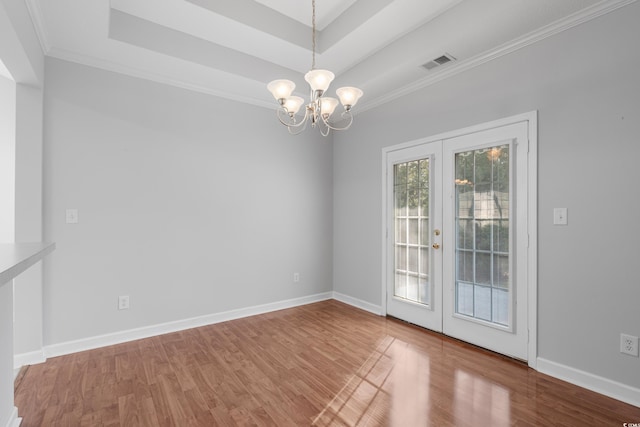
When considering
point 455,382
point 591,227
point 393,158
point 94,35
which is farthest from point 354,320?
point 94,35

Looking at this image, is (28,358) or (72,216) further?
(72,216)

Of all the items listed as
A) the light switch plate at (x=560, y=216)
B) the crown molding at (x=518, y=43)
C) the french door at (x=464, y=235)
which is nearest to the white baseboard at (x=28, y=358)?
the french door at (x=464, y=235)

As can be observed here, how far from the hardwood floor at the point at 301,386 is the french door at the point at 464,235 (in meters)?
0.32

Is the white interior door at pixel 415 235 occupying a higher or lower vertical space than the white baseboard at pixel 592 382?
higher

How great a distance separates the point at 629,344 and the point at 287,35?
3.67 meters

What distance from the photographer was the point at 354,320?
3902mm

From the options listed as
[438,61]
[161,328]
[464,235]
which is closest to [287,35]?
[438,61]

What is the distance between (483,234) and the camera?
3.05 meters

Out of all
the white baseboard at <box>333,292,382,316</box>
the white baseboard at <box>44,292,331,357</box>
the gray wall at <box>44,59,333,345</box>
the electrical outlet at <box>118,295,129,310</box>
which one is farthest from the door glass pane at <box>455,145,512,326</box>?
the electrical outlet at <box>118,295,129,310</box>

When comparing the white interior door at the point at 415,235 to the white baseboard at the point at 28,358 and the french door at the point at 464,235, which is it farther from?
the white baseboard at the point at 28,358

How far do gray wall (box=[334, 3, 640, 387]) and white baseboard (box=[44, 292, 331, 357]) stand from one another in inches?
115

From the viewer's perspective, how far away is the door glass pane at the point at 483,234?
2.89 meters

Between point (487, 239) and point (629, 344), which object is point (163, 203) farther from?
point (629, 344)

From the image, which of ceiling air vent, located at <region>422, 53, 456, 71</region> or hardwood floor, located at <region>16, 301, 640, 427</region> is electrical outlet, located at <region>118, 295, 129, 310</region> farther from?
ceiling air vent, located at <region>422, 53, 456, 71</region>
